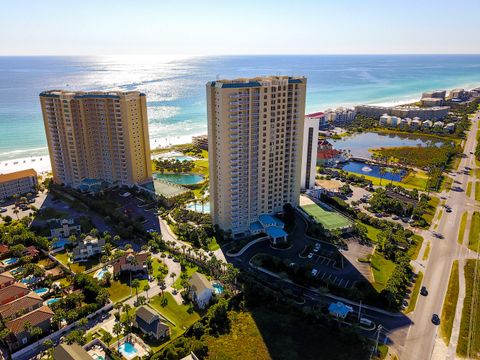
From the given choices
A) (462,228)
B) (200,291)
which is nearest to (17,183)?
(200,291)

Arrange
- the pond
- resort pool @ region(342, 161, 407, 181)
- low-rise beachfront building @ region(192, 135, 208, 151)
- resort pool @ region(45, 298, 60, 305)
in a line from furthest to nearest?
1. the pond
2. low-rise beachfront building @ region(192, 135, 208, 151)
3. resort pool @ region(342, 161, 407, 181)
4. resort pool @ region(45, 298, 60, 305)

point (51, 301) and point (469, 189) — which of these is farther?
point (469, 189)

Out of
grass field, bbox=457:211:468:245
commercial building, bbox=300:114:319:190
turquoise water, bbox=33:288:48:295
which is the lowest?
turquoise water, bbox=33:288:48:295

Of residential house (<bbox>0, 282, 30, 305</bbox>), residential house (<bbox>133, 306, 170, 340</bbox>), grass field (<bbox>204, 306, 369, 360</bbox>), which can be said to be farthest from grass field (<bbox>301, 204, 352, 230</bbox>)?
residential house (<bbox>0, 282, 30, 305</bbox>)

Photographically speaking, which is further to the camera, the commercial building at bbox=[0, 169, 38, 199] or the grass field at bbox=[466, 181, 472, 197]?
the grass field at bbox=[466, 181, 472, 197]

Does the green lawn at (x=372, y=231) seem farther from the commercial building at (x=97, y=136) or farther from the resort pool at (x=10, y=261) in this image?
the resort pool at (x=10, y=261)

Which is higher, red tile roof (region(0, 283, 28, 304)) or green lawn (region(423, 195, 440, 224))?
red tile roof (region(0, 283, 28, 304))

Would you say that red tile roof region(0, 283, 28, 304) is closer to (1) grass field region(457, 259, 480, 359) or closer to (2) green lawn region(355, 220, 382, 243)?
(1) grass field region(457, 259, 480, 359)

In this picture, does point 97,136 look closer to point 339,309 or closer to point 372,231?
point 372,231
